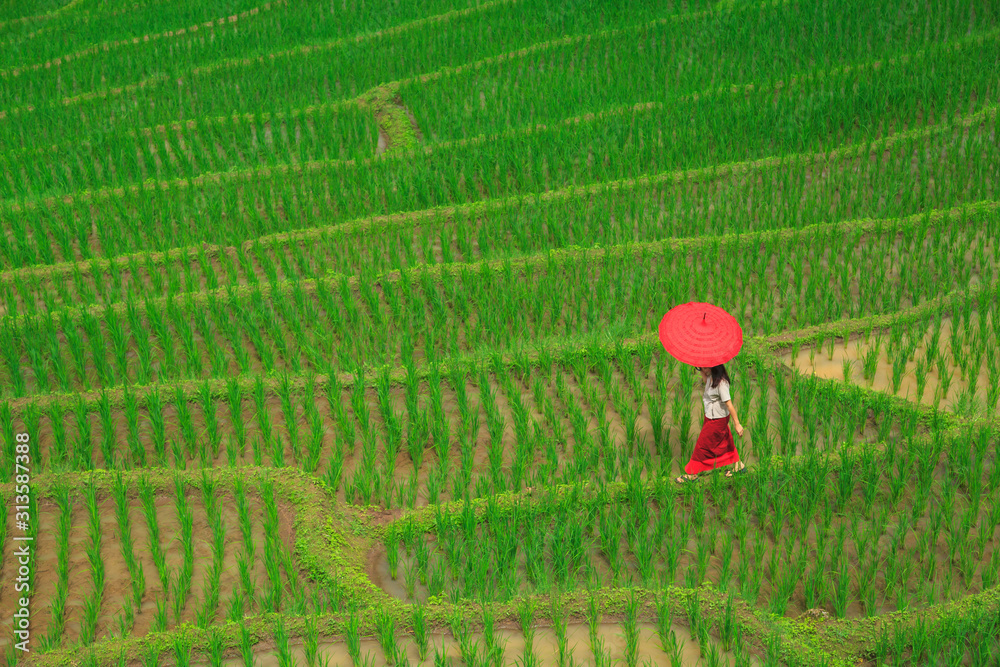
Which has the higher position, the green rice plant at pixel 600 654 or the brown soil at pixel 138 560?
the brown soil at pixel 138 560

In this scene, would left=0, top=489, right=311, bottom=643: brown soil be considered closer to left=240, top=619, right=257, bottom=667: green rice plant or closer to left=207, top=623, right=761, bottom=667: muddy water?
left=240, top=619, right=257, bottom=667: green rice plant

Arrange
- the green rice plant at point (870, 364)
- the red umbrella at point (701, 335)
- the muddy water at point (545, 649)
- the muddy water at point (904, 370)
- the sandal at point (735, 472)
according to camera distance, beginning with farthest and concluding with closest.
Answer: the green rice plant at point (870, 364) → the muddy water at point (904, 370) → the sandal at point (735, 472) → the red umbrella at point (701, 335) → the muddy water at point (545, 649)

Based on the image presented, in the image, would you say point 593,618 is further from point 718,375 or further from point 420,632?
point 718,375

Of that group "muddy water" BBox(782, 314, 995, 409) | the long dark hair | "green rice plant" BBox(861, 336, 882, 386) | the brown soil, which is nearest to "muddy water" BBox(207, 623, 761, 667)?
the brown soil

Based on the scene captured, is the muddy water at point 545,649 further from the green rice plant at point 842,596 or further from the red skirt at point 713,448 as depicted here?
the red skirt at point 713,448

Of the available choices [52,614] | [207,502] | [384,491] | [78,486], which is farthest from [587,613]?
[78,486]

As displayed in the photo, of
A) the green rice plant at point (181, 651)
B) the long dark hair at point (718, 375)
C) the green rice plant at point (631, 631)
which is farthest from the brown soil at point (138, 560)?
the long dark hair at point (718, 375)

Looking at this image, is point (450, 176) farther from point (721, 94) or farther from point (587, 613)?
point (587, 613)
